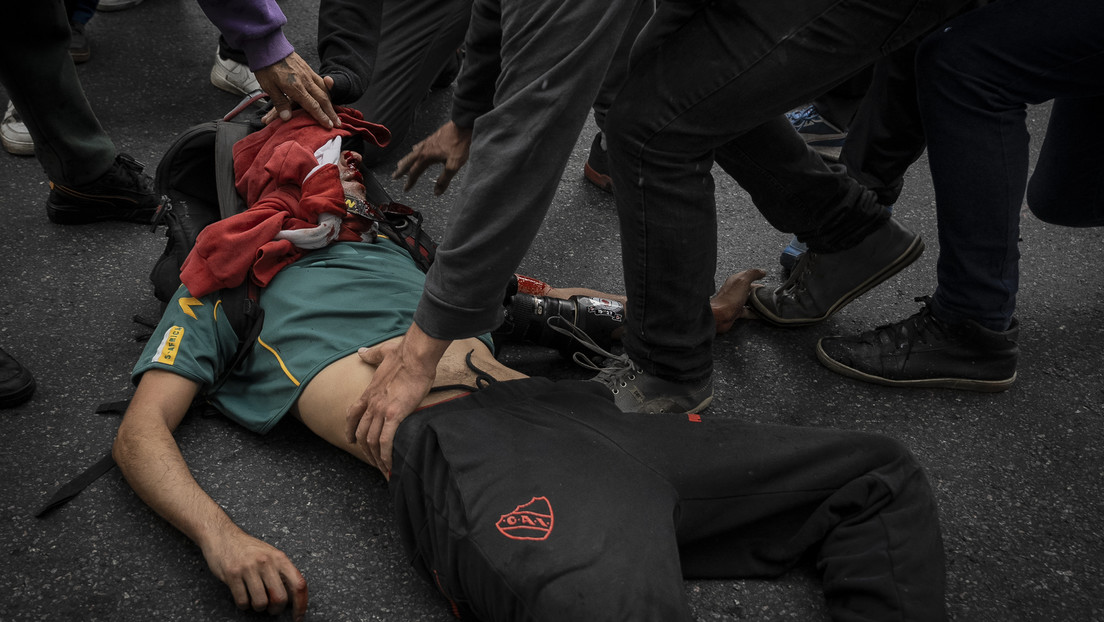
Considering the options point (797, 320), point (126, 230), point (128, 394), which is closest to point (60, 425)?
point (128, 394)

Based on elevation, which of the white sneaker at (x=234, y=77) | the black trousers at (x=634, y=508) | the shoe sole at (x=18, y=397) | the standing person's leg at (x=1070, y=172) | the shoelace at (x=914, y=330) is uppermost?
the standing person's leg at (x=1070, y=172)

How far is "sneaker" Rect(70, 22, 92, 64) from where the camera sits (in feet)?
9.00

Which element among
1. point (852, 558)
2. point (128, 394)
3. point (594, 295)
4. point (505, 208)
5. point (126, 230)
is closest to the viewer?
point (505, 208)

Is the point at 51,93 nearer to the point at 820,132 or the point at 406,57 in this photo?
the point at 406,57

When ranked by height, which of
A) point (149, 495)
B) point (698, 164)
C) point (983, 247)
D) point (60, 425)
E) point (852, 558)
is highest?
point (698, 164)

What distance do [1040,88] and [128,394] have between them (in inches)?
71.7

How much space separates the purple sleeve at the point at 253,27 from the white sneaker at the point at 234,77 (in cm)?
87

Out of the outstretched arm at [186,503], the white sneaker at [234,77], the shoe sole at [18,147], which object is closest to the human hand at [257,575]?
the outstretched arm at [186,503]

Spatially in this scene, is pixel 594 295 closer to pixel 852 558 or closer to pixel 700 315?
pixel 700 315

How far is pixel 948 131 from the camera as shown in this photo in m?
1.56

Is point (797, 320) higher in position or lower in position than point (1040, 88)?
lower

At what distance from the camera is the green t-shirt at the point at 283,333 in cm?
147

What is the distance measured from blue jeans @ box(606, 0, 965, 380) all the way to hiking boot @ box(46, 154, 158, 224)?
139cm

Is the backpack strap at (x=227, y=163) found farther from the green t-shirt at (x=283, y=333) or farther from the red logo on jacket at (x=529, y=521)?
the red logo on jacket at (x=529, y=521)
